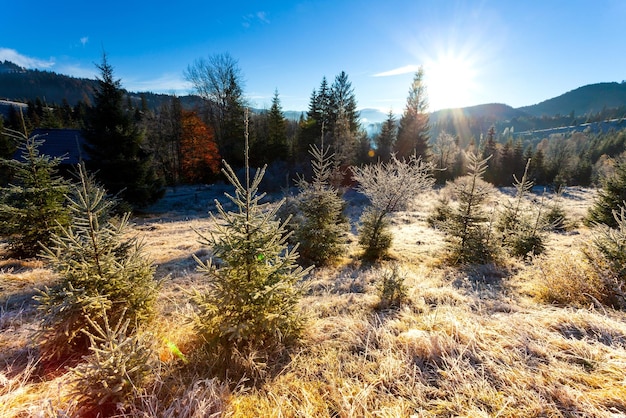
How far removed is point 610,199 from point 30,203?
2215 centimetres

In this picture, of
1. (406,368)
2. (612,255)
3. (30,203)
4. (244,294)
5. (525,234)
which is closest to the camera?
(406,368)

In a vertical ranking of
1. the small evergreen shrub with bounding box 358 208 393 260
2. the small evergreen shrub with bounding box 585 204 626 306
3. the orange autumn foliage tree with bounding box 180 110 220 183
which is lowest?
the small evergreen shrub with bounding box 358 208 393 260

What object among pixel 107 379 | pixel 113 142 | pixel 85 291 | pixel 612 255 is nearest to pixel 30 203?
pixel 85 291

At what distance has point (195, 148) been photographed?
25125 millimetres

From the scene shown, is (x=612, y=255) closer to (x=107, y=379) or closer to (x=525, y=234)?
(x=525, y=234)

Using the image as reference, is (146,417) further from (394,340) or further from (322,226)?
(322,226)

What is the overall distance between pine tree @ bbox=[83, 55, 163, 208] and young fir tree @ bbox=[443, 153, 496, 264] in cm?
1713

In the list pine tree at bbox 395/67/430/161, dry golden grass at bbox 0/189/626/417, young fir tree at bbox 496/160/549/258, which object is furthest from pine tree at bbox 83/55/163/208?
pine tree at bbox 395/67/430/161

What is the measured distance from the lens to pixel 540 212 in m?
7.84

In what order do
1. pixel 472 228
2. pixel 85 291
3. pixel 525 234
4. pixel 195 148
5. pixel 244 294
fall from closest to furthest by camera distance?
1. pixel 244 294
2. pixel 85 291
3. pixel 525 234
4. pixel 472 228
5. pixel 195 148

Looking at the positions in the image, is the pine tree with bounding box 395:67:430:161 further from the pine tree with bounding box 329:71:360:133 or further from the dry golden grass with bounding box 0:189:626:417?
the dry golden grass with bounding box 0:189:626:417

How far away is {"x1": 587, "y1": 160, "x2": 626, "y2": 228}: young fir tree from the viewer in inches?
460

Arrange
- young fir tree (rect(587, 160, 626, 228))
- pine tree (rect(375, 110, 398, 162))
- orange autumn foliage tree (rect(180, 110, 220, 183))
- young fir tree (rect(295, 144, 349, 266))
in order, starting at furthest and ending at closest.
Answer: pine tree (rect(375, 110, 398, 162)), orange autumn foliage tree (rect(180, 110, 220, 183)), young fir tree (rect(587, 160, 626, 228)), young fir tree (rect(295, 144, 349, 266))

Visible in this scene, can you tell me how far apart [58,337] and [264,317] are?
2.39 meters
